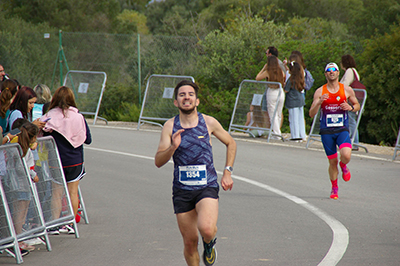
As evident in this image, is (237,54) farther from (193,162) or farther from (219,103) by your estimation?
(193,162)

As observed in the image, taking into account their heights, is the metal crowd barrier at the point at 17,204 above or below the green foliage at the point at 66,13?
below

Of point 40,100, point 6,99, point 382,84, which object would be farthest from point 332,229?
point 382,84

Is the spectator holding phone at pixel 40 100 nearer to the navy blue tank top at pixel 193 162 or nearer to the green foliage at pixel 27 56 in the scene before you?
the navy blue tank top at pixel 193 162

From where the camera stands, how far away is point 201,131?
17.3 ft

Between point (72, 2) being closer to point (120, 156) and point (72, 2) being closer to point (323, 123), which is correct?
point (120, 156)

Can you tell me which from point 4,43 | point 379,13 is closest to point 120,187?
point 4,43

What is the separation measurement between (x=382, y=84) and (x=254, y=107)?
4055 millimetres

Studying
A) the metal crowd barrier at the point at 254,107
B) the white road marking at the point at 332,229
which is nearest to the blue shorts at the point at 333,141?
the white road marking at the point at 332,229

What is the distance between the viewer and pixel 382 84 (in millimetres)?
16766

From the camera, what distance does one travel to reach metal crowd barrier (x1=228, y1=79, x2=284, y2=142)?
50.3ft

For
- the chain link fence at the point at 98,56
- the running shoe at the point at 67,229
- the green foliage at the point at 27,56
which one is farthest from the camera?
the green foliage at the point at 27,56

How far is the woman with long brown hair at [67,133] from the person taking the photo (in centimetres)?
718

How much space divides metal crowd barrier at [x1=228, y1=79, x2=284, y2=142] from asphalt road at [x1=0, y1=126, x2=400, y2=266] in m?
2.26

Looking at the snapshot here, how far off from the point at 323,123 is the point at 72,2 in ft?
123
